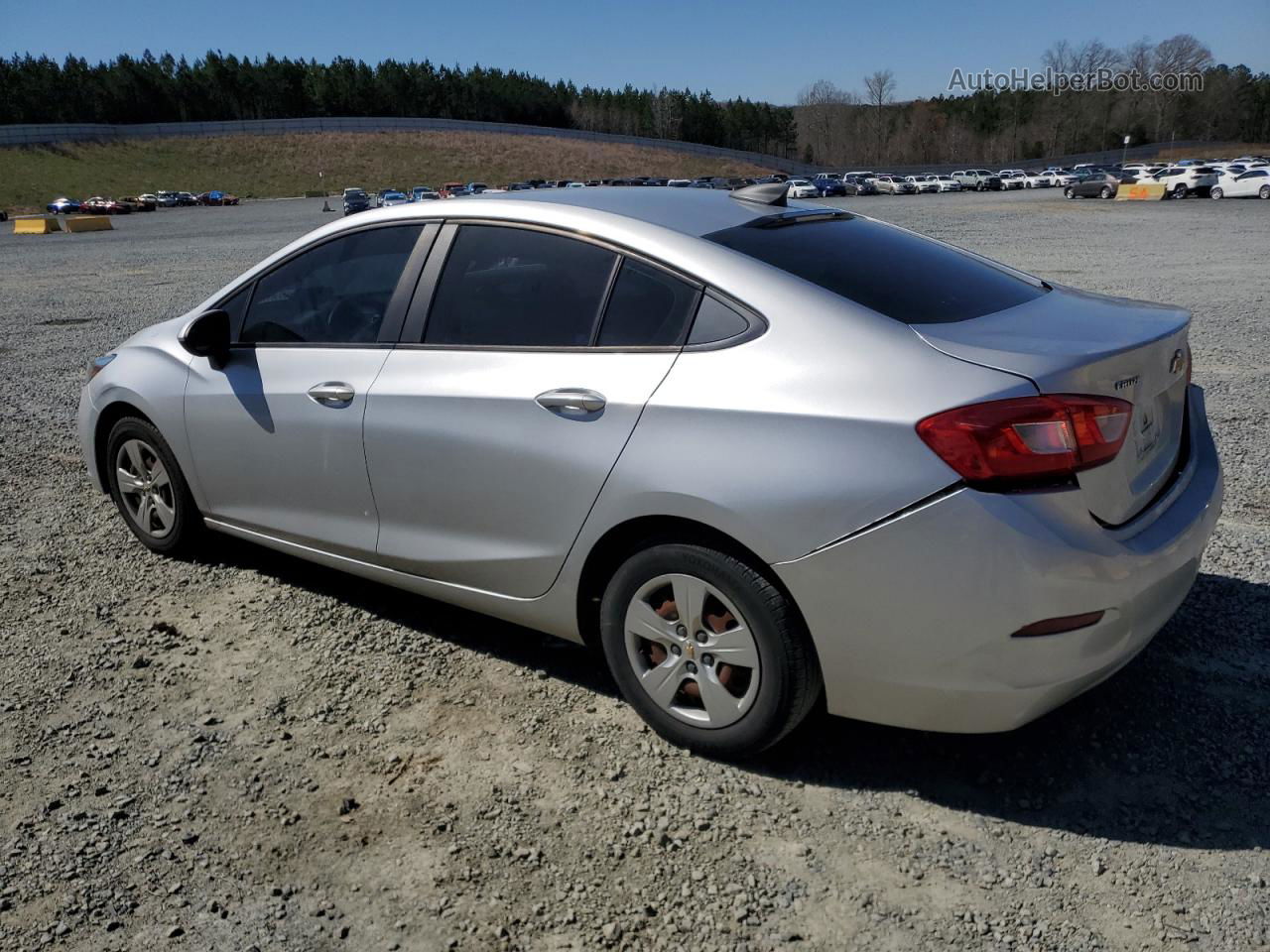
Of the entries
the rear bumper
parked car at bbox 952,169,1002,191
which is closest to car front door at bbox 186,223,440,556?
the rear bumper

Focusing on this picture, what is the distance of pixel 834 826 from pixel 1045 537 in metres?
1.02

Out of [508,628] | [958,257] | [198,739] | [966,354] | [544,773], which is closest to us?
[966,354]

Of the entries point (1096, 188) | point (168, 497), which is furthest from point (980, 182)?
point (168, 497)

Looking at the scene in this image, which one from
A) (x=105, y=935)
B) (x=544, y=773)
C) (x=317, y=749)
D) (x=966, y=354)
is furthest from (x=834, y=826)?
(x=105, y=935)

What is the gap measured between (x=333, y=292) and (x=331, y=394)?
0.53m

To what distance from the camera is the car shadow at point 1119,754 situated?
2910mm

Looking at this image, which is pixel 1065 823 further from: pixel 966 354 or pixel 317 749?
pixel 317 749

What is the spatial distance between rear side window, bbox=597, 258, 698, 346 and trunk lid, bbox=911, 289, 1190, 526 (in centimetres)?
71

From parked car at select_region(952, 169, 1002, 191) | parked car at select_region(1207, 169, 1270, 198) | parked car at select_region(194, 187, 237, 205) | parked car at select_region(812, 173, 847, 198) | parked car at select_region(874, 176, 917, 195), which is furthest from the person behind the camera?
parked car at select_region(194, 187, 237, 205)

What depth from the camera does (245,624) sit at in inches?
→ 171

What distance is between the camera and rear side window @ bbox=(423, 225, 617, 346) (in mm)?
3391

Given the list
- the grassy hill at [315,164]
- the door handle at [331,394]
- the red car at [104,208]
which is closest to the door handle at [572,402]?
the door handle at [331,394]

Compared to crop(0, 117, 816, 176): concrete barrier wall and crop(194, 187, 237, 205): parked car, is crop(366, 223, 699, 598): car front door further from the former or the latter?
crop(0, 117, 816, 176): concrete barrier wall

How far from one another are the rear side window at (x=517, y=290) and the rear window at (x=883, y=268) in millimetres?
461
